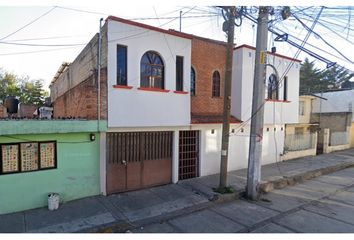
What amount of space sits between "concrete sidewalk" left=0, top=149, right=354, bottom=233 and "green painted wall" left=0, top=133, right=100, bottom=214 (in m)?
0.28

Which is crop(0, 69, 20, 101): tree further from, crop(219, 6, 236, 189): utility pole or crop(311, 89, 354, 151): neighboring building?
crop(311, 89, 354, 151): neighboring building

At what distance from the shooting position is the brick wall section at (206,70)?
1068cm

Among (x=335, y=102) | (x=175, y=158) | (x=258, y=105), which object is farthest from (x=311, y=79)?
(x=175, y=158)

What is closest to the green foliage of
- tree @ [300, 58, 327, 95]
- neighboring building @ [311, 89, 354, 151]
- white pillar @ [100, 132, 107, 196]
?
white pillar @ [100, 132, 107, 196]

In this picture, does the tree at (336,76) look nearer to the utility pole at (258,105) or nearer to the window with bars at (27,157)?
the utility pole at (258,105)

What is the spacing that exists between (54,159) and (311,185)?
33.9 ft

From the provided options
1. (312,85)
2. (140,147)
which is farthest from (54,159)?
(312,85)

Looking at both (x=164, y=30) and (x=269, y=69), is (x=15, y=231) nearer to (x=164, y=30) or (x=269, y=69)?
(x=164, y=30)

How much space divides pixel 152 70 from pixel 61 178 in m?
4.73

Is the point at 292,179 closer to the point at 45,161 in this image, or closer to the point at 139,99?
the point at 139,99

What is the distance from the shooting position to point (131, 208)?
7242 mm

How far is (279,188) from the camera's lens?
9883mm

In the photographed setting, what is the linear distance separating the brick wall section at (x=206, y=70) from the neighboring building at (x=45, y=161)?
484cm

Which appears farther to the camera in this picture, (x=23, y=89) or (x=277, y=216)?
(x=23, y=89)
